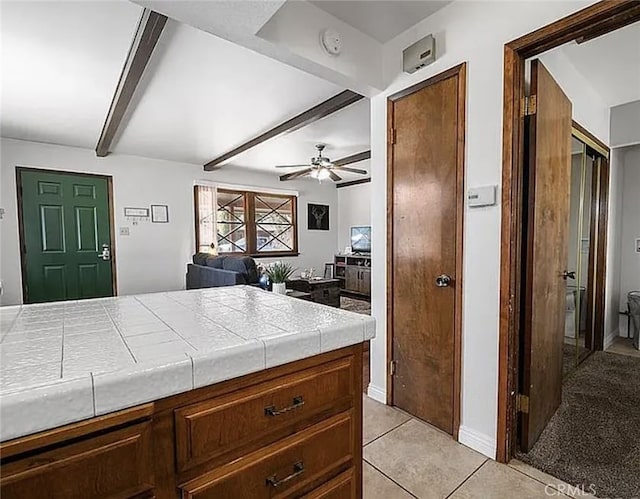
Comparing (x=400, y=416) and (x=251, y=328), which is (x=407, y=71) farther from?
(x=400, y=416)

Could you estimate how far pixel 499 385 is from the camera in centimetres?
167

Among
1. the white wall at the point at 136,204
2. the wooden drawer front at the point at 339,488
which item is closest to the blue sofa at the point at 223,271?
the white wall at the point at 136,204

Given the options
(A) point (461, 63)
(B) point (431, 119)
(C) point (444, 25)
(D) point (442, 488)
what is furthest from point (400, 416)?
(C) point (444, 25)

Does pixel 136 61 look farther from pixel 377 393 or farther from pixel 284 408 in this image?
pixel 377 393

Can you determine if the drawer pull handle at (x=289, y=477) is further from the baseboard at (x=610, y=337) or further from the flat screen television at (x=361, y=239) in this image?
the flat screen television at (x=361, y=239)

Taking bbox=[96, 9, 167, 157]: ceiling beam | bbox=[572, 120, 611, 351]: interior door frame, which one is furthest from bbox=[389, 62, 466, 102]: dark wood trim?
bbox=[572, 120, 611, 351]: interior door frame

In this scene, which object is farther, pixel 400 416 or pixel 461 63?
pixel 400 416

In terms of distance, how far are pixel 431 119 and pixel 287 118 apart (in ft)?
6.60

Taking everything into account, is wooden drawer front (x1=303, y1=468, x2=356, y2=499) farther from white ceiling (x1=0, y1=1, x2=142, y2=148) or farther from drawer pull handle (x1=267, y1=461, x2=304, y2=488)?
white ceiling (x1=0, y1=1, x2=142, y2=148)

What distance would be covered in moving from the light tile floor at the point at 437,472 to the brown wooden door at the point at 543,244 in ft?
0.76

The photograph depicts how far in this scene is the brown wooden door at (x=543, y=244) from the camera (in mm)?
1641

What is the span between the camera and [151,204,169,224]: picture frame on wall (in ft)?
17.1

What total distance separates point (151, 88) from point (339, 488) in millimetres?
3150

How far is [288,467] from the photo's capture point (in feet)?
2.81
